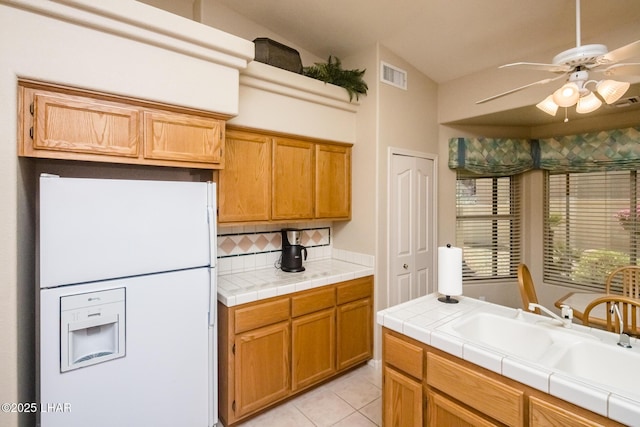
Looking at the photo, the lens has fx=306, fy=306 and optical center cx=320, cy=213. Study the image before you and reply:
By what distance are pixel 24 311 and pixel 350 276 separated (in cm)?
215

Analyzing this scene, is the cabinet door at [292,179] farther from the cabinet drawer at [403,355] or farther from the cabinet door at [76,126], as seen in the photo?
the cabinet drawer at [403,355]

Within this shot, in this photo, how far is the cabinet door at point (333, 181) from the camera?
2.92 m

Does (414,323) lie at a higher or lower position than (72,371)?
higher

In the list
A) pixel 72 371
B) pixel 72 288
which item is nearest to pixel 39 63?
pixel 72 288

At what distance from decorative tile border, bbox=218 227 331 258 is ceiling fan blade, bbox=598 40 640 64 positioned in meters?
2.47

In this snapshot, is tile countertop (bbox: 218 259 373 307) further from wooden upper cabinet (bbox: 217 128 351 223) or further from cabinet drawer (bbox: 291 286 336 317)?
wooden upper cabinet (bbox: 217 128 351 223)

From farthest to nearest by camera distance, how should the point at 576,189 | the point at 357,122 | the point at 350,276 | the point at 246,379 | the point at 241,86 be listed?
the point at 576,189
the point at 357,122
the point at 350,276
the point at 241,86
the point at 246,379

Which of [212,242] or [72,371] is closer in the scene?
[72,371]

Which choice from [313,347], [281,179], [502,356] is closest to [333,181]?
A: [281,179]

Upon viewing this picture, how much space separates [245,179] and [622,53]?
93.0 inches

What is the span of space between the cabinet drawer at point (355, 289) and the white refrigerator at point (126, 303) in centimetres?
112

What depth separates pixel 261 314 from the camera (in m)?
2.21

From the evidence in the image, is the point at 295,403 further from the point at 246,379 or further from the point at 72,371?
the point at 72,371

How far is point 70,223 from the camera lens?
60.2 inches
